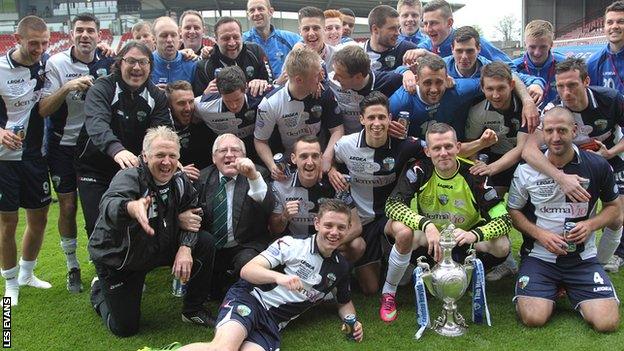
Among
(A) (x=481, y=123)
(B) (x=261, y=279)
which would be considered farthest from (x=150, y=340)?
(A) (x=481, y=123)

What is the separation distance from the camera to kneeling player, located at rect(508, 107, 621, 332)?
3637 millimetres

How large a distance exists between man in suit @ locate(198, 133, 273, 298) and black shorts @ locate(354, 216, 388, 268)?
2.68ft

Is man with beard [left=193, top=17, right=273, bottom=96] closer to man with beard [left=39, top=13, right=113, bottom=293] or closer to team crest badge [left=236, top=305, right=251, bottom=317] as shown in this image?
man with beard [left=39, top=13, right=113, bottom=293]

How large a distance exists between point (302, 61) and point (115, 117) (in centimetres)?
152

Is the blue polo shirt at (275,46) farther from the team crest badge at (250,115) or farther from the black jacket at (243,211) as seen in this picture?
the black jacket at (243,211)

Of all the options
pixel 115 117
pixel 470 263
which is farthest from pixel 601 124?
pixel 115 117

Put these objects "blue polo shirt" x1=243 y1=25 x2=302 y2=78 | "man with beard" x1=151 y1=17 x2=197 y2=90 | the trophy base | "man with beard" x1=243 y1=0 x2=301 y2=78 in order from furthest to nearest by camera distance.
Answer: "blue polo shirt" x1=243 y1=25 x2=302 y2=78
"man with beard" x1=243 y1=0 x2=301 y2=78
"man with beard" x1=151 y1=17 x2=197 y2=90
the trophy base

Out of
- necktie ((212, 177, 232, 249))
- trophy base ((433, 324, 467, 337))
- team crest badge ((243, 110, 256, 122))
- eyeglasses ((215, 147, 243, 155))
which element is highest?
team crest badge ((243, 110, 256, 122))

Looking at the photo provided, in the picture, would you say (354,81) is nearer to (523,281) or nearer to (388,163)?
(388,163)

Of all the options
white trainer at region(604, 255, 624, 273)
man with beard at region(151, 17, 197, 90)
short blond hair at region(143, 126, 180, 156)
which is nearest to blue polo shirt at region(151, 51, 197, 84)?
man with beard at region(151, 17, 197, 90)

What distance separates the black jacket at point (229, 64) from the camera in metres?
4.95

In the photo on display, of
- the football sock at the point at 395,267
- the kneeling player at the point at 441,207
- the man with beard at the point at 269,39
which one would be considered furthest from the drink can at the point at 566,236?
the man with beard at the point at 269,39

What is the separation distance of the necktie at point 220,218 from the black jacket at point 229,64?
1.34 metres

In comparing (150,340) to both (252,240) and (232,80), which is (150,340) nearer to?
(252,240)
